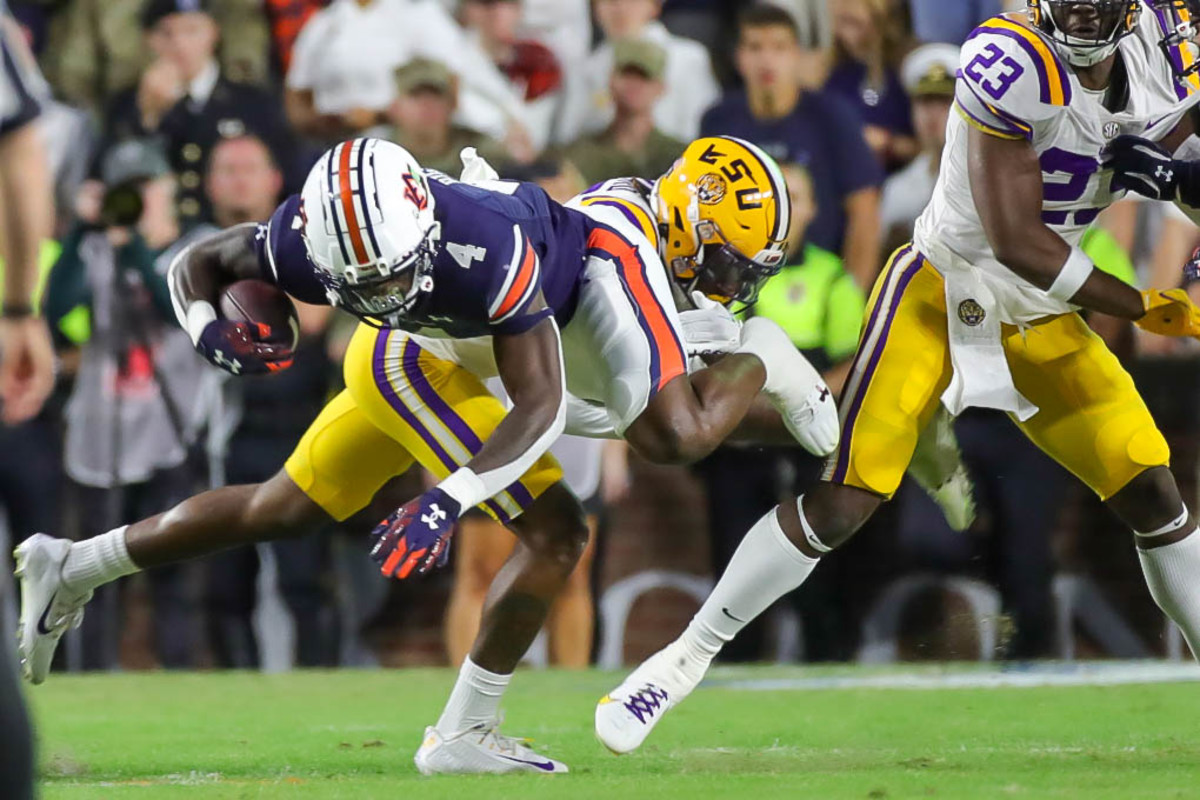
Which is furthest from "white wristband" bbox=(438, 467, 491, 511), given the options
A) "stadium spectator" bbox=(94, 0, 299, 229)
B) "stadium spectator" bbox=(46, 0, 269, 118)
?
"stadium spectator" bbox=(46, 0, 269, 118)

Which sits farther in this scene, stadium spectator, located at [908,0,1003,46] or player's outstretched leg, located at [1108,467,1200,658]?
stadium spectator, located at [908,0,1003,46]

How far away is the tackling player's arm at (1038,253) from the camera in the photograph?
4711mm

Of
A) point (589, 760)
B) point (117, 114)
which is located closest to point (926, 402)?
point (589, 760)

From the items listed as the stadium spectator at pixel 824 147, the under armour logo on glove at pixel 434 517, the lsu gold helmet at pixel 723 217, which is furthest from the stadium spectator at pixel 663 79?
the under armour logo on glove at pixel 434 517

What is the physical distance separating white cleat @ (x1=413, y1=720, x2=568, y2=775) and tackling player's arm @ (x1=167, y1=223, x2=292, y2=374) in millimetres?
1091

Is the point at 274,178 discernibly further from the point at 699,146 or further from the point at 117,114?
the point at 699,146

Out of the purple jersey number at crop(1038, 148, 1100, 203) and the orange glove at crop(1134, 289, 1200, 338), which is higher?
the purple jersey number at crop(1038, 148, 1100, 203)

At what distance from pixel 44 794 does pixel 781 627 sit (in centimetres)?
449

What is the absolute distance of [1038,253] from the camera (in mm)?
4719

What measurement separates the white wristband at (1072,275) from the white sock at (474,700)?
176 centimetres

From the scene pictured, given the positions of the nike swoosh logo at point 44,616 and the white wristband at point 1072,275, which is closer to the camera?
the white wristband at point 1072,275

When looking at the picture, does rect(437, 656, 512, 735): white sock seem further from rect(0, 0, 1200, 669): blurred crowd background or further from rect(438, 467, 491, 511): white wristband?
rect(0, 0, 1200, 669): blurred crowd background

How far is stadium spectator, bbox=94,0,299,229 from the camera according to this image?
27.1 ft

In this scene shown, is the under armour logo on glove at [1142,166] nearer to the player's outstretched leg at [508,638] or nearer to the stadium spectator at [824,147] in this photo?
the player's outstretched leg at [508,638]
